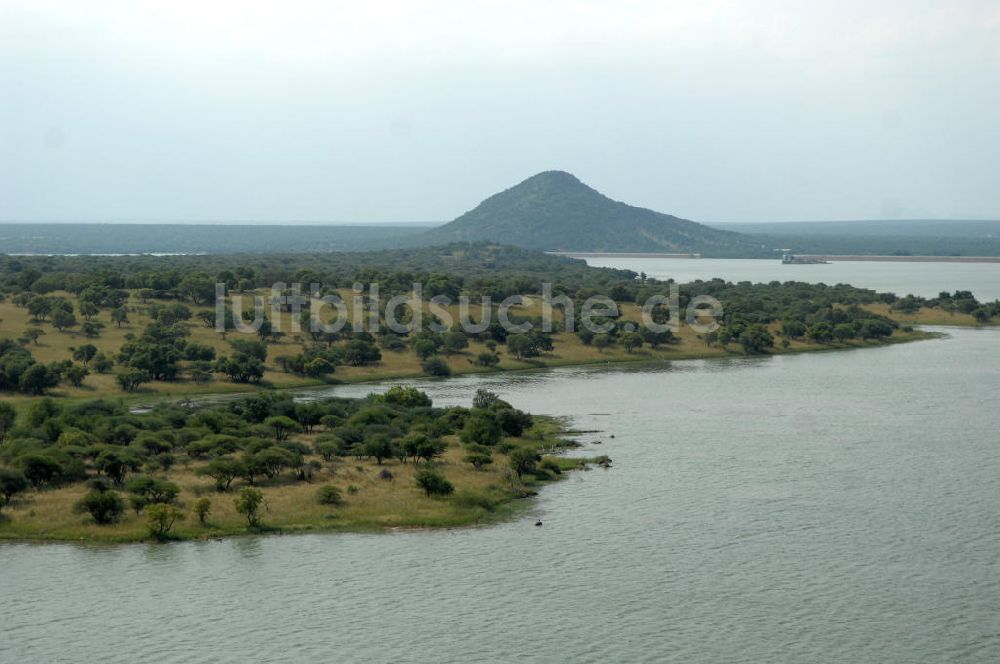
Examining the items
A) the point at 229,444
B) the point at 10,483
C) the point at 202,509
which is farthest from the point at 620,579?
the point at 10,483

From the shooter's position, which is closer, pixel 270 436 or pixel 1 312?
pixel 270 436

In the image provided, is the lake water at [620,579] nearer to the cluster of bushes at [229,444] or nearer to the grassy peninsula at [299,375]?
the grassy peninsula at [299,375]

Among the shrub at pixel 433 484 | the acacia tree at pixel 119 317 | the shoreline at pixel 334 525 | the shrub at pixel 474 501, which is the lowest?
the shoreline at pixel 334 525

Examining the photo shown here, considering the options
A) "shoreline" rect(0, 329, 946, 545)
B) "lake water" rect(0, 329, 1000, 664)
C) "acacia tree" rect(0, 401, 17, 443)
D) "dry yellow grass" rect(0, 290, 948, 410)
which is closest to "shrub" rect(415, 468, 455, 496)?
"shoreline" rect(0, 329, 946, 545)

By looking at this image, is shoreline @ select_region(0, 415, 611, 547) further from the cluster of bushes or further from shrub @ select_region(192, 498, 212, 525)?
the cluster of bushes

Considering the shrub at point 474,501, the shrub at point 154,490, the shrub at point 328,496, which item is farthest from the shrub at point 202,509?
the shrub at point 474,501

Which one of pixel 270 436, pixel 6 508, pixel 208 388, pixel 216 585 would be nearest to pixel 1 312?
pixel 208 388

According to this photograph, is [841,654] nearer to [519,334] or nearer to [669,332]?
[519,334]

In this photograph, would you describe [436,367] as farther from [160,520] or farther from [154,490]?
[160,520]
